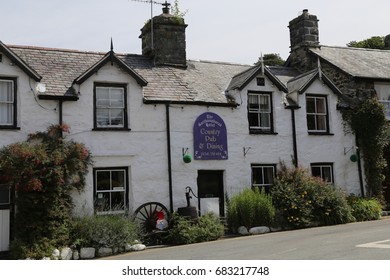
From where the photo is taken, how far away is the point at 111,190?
49.2 ft

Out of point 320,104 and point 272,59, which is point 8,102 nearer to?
point 320,104

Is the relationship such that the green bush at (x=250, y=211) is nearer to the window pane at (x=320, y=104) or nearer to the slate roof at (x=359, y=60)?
the window pane at (x=320, y=104)

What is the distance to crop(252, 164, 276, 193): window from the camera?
17.2 metres

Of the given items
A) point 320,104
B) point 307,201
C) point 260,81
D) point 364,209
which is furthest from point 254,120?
point 364,209

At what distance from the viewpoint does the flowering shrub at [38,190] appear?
12.7 m

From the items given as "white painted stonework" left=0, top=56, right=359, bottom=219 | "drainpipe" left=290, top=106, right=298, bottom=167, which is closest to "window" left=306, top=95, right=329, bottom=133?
"white painted stonework" left=0, top=56, right=359, bottom=219

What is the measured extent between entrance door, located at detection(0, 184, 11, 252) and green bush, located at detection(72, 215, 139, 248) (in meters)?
2.02

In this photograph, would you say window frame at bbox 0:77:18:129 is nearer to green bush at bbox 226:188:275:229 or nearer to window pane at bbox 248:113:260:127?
green bush at bbox 226:188:275:229

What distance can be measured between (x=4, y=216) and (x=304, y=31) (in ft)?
49.4

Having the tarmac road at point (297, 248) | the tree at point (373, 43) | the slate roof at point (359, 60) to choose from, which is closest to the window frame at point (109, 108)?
the tarmac road at point (297, 248)

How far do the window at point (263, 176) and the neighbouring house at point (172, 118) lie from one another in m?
0.04

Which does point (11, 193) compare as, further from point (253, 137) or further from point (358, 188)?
point (358, 188)

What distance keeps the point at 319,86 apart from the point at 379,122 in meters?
2.78

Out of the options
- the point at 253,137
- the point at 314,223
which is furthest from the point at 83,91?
the point at 314,223
